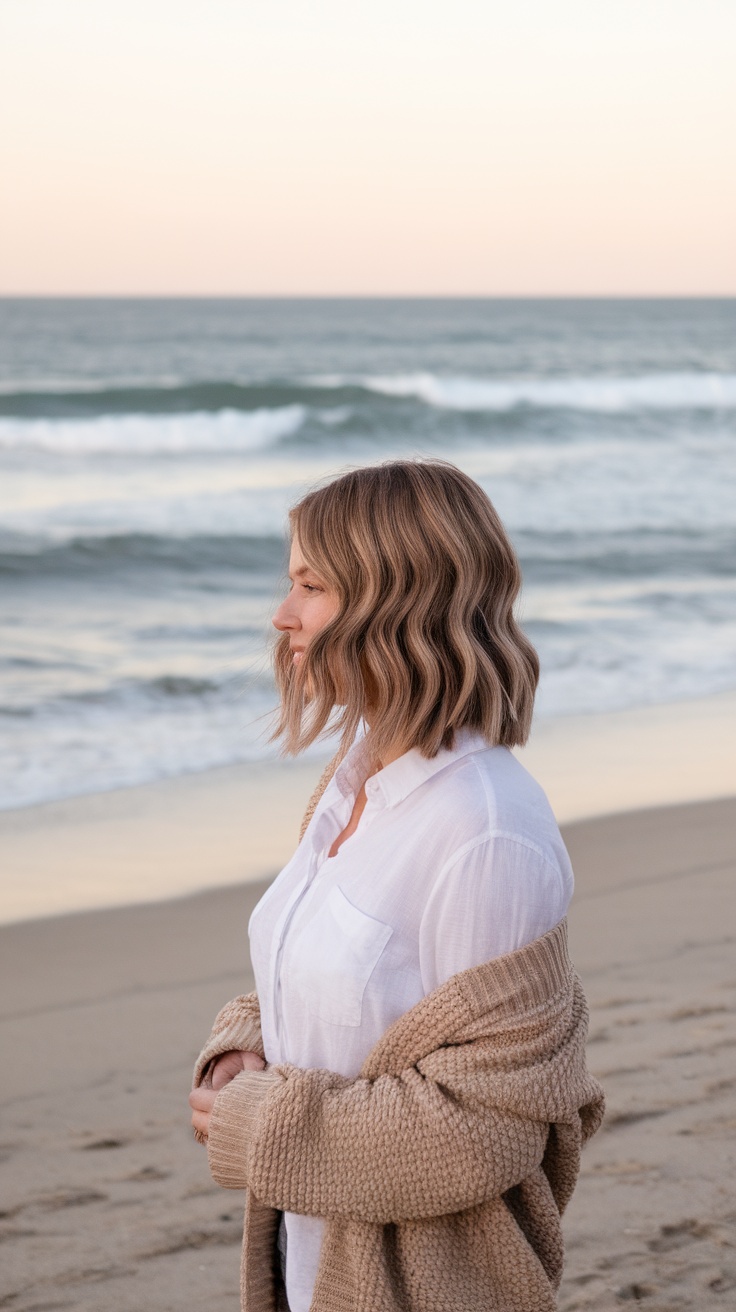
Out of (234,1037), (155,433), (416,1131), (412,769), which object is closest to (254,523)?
(155,433)

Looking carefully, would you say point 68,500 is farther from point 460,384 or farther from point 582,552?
point 460,384

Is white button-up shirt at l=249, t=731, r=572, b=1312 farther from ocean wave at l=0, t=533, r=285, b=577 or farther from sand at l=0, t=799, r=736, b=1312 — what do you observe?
ocean wave at l=0, t=533, r=285, b=577

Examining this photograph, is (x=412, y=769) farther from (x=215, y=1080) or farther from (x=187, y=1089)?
(x=187, y=1089)

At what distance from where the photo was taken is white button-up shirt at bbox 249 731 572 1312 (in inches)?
64.6

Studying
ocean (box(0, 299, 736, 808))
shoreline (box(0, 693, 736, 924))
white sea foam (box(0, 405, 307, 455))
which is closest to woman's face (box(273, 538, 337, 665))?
ocean (box(0, 299, 736, 808))

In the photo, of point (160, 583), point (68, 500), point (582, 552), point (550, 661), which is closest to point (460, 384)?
point (68, 500)

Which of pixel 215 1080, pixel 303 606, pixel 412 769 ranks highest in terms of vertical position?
pixel 303 606

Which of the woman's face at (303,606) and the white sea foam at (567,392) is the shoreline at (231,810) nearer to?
the woman's face at (303,606)

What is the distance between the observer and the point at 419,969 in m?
1.72

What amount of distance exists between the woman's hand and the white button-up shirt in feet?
0.33

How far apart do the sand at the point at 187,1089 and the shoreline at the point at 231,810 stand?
0.56 feet

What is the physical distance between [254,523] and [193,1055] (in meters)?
12.4

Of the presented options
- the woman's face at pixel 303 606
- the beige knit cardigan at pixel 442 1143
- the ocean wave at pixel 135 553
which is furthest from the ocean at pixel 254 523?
the beige knit cardigan at pixel 442 1143

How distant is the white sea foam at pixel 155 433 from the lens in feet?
76.7
